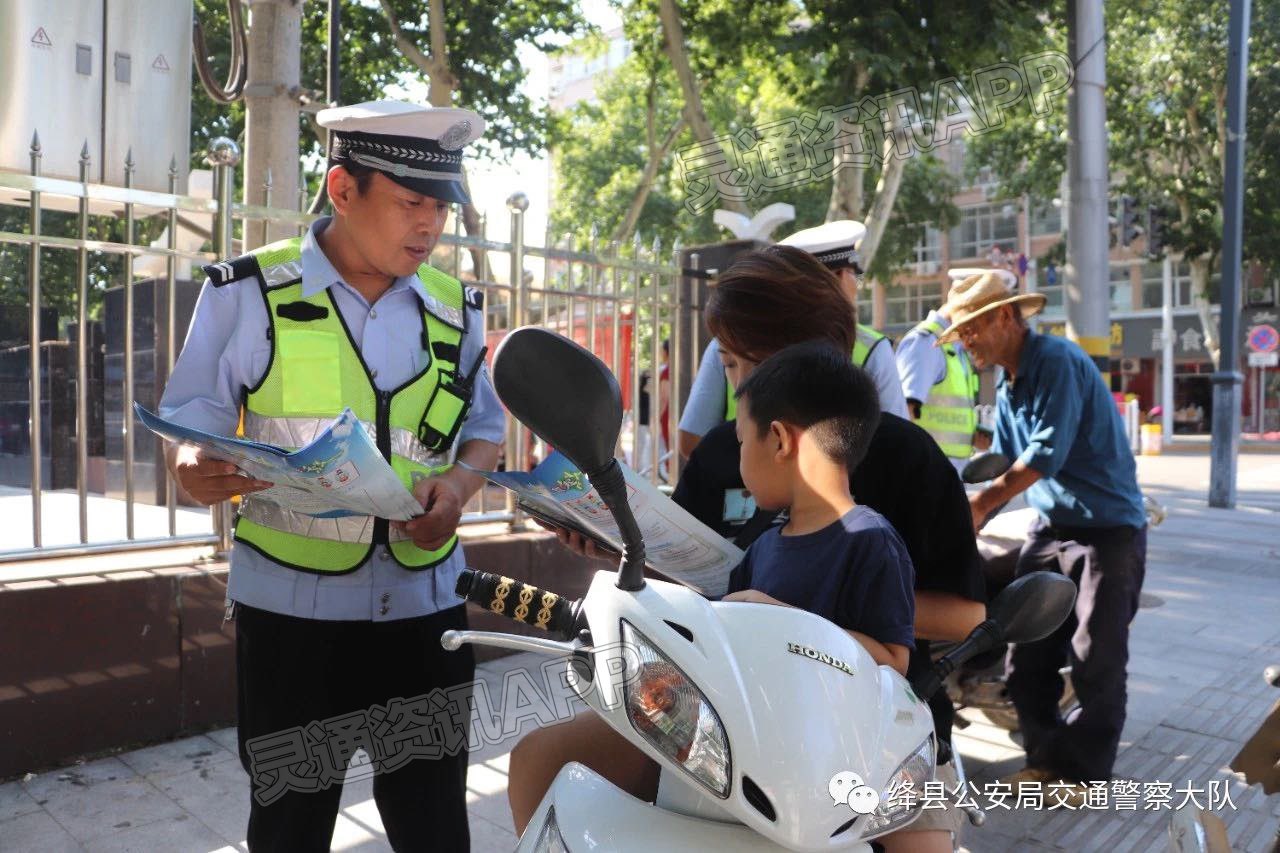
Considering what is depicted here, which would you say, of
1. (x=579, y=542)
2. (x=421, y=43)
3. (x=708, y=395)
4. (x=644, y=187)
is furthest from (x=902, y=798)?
(x=644, y=187)

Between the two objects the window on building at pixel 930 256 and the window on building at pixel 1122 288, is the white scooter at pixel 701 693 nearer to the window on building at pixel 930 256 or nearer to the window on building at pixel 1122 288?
the window on building at pixel 1122 288

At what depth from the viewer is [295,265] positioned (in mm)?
2037

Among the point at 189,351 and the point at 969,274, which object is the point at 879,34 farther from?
the point at 189,351

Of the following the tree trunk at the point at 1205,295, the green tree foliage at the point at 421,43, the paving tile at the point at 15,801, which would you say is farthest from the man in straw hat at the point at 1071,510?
the tree trunk at the point at 1205,295

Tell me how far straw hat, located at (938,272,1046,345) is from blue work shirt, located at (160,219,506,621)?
7.17 feet

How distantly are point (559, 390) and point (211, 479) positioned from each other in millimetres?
966

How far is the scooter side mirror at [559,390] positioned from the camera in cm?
114

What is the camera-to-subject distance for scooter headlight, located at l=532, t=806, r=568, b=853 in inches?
52.5

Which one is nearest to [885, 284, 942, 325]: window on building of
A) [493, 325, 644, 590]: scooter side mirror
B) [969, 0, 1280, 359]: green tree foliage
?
[969, 0, 1280, 359]: green tree foliage

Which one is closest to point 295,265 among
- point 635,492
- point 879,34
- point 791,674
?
point 635,492

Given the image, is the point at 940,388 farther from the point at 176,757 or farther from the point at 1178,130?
the point at 1178,130

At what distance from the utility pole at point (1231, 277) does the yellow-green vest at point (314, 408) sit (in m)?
11.1

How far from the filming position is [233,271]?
1989mm

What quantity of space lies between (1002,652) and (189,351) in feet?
9.68
